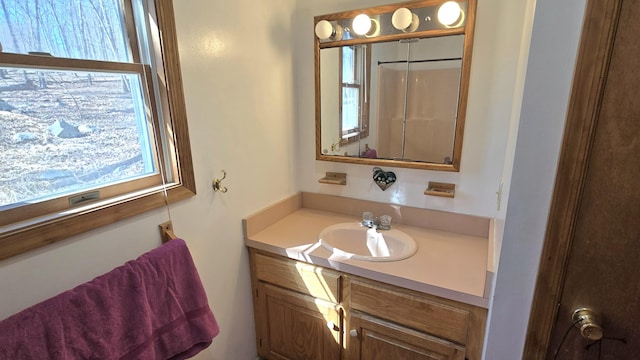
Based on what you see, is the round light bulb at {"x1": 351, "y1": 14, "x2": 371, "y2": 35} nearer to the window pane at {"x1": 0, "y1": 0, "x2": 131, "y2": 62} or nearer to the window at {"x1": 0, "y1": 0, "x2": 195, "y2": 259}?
the window at {"x1": 0, "y1": 0, "x2": 195, "y2": 259}

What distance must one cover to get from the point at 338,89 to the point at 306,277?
1015 mm

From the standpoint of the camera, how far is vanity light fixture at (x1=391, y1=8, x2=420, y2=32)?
1413 mm

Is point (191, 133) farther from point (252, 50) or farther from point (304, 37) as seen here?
point (304, 37)

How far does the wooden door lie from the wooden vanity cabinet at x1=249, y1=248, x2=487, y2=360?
33 centimetres

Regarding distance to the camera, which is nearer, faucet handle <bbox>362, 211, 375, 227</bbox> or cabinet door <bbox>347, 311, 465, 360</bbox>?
cabinet door <bbox>347, 311, 465, 360</bbox>

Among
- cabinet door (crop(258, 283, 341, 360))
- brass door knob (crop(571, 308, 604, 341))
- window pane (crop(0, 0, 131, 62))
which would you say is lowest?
cabinet door (crop(258, 283, 341, 360))

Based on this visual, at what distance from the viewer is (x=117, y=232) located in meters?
1.03

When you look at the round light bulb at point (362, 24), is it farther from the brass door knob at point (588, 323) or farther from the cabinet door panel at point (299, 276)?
the brass door knob at point (588, 323)

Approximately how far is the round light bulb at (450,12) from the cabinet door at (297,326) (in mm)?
1386

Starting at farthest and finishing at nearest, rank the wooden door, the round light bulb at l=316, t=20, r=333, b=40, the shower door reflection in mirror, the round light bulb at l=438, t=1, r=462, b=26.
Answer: the round light bulb at l=316, t=20, r=333, b=40 → the shower door reflection in mirror → the round light bulb at l=438, t=1, r=462, b=26 → the wooden door

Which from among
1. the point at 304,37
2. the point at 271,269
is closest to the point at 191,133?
the point at 271,269

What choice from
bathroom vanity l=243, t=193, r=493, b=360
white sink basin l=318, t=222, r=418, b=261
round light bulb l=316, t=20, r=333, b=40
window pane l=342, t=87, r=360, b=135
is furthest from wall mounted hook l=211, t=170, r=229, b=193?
round light bulb l=316, t=20, r=333, b=40

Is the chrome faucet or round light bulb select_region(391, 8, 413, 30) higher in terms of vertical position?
round light bulb select_region(391, 8, 413, 30)

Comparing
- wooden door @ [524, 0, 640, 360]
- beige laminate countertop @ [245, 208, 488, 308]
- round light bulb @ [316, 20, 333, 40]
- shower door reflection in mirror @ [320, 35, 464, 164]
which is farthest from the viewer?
round light bulb @ [316, 20, 333, 40]
